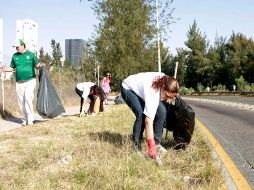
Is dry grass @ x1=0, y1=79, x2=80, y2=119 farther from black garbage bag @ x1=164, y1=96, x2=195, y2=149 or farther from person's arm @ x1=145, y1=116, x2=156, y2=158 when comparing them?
person's arm @ x1=145, y1=116, x2=156, y2=158

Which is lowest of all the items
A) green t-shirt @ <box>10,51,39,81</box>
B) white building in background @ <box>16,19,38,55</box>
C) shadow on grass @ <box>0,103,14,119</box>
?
shadow on grass @ <box>0,103,14,119</box>

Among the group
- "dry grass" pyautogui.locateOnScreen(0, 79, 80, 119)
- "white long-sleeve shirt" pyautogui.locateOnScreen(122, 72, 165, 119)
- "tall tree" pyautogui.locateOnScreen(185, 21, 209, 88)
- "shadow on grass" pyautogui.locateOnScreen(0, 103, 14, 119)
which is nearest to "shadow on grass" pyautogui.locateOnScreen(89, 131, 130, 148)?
"white long-sleeve shirt" pyautogui.locateOnScreen(122, 72, 165, 119)

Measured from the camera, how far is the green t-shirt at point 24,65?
→ 1066 centimetres

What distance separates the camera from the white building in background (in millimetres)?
11914

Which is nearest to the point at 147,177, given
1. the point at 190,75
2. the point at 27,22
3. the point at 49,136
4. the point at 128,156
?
the point at 128,156

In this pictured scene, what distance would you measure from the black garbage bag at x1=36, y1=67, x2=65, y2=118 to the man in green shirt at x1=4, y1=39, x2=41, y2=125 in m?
0.71

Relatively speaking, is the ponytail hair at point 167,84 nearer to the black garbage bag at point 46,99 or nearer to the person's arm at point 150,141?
the person's arm at point 150,141

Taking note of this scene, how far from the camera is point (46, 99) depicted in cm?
1165

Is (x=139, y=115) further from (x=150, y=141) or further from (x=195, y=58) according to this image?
(x=195, y=58)

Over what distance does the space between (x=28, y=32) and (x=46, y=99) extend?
1.86 meters

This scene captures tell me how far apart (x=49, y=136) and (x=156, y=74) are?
2.94 metres

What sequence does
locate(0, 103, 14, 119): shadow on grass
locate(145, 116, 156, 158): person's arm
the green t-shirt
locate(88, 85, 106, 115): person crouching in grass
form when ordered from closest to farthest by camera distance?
locate(145, 116, 156, 158): person's arm, the green t-shirt, locate(0, 103, 14, 119): shadow on grass, locate(88, 85, 106, 115): person crouching in grass

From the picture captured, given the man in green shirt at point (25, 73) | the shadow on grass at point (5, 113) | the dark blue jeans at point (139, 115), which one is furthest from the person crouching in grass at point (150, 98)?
the shadow on grass at point (5, 113)

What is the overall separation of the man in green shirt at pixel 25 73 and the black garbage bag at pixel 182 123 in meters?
4.85
